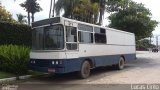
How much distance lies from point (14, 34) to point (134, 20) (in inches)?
608

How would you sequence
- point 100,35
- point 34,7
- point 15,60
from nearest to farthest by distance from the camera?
point 15,60 < point 100,35 < point 34,7

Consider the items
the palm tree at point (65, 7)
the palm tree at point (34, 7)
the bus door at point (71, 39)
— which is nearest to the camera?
the bus door at point (71, 39)

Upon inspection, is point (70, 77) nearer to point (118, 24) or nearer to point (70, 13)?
point (118, 24)

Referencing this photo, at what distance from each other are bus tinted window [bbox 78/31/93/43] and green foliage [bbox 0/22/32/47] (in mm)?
6221

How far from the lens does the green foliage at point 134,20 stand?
2930 centimetres

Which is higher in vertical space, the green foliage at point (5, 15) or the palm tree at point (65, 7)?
the palm tree at point (65, 7)

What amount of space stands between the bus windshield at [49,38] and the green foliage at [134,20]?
59.4 ft

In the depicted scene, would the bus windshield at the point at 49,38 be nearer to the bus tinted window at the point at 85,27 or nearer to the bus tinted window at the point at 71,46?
the bus tinted window at the point at 71,46

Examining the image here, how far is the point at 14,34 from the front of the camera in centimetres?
1786

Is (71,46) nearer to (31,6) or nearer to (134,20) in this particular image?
(134,20)

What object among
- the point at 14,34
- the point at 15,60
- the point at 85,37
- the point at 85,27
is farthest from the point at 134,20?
the point at 15,60

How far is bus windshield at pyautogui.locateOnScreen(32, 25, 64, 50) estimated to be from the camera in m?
11.8

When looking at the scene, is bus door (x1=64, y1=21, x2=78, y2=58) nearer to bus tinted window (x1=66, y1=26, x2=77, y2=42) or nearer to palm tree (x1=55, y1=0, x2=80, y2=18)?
bus tinted window (x1=66, y1=26, x2=77, y2=42)

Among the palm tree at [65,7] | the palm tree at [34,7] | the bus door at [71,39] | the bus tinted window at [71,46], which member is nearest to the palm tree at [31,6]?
the palm tree at [34,7]
